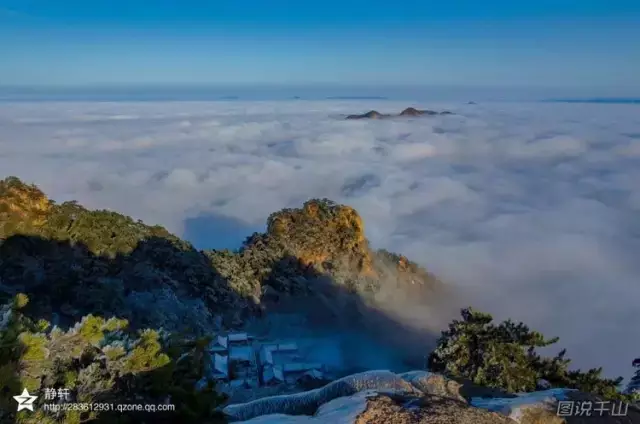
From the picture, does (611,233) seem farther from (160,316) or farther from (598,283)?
(160,316)

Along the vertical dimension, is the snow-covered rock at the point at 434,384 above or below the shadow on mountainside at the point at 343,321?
above

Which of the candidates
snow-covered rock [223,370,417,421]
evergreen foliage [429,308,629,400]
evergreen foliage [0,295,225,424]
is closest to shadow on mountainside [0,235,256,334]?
evergreen foliage [429,308,629,400]

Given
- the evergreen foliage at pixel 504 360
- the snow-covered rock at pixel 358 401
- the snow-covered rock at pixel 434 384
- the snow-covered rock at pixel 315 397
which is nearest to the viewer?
the snow-covered rock at pixel 358 401

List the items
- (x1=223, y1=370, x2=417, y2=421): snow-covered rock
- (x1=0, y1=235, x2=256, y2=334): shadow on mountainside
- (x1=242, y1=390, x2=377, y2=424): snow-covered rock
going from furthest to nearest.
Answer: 1. (x1=0, y1=235, x2=256, y2=334): shadow on mountainside
2. (x1=223, y1=370, x2=417, y2=421): snow-covered rock
3. (x1=242, y1=390, x2=377, y2=424): snow-covered rock

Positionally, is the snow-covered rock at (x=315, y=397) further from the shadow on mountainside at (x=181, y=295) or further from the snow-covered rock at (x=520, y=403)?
the shadow on mountainside at (x=181, y=295)

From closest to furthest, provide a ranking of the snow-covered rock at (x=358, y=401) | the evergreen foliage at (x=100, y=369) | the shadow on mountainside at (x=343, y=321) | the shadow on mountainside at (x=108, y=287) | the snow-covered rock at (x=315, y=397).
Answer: the evergreen foliage at (x=100, y=369) < the snow-covered rock at (x=358, y=401) < the snow-covered rock at (x=315, y=397) < the shadow on mountainside at (x=108, y=287) < the shadow on mountainside at (x=343, y=321)

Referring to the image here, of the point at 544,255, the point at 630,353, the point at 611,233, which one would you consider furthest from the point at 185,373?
the point at 611,233

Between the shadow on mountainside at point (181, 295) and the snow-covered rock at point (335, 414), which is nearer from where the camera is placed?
the snow-covered rock at point (335, 414)

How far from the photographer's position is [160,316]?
38.8 feet

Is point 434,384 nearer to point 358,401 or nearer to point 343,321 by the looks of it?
point 358,401

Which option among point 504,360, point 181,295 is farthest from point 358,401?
point 181,295

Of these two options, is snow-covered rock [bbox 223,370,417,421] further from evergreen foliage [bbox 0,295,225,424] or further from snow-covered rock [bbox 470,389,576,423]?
evergreen foliage [bbox 0,295,225,424]

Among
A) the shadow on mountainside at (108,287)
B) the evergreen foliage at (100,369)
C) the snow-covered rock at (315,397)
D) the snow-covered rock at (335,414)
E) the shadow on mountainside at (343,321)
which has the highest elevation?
the evergreen foliage at (100,369)

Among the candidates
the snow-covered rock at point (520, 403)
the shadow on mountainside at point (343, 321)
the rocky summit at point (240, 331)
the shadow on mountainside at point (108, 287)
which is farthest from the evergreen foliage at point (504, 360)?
the shadow on mountainside at point (108, 287)
